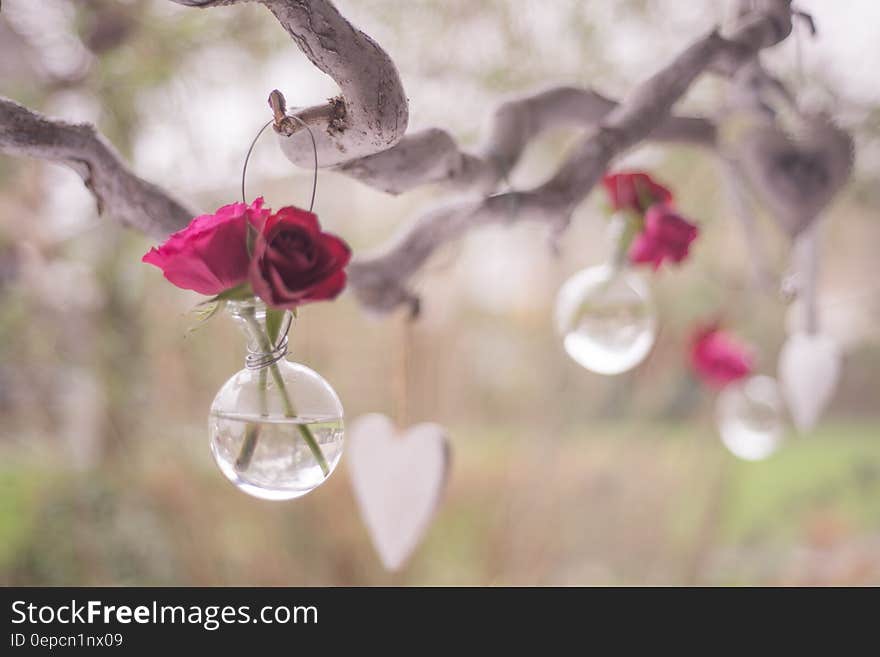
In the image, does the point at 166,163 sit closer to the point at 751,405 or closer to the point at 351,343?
the point at 351,343

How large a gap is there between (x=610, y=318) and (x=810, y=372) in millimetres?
290

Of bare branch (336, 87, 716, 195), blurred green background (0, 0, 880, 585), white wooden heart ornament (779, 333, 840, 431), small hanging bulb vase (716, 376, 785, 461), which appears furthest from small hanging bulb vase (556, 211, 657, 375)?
blurred green background (0, 0, 880, 585)

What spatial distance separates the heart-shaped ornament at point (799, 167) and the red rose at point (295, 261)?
451 millimetres

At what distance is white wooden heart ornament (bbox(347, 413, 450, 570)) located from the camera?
0.73 metres

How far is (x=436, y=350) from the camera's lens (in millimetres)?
1979

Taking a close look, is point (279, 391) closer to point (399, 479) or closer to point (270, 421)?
point (270, 421)

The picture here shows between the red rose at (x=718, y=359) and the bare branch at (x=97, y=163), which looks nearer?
the bare branch at (x=97, y=163)

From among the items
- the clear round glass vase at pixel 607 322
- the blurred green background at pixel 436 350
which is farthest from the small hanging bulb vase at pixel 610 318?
the blurred green background at pixel 436 350

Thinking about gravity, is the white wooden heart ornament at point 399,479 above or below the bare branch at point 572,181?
below

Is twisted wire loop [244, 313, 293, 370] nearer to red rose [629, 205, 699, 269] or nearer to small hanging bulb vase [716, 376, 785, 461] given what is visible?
red rose [629, 205, 699, 269]

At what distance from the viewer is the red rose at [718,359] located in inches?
43.4

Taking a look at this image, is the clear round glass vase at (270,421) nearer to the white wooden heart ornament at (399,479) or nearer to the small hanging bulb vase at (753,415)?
the white wooden heart ornament at (399,479)

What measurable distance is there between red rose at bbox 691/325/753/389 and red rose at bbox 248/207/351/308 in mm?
789
